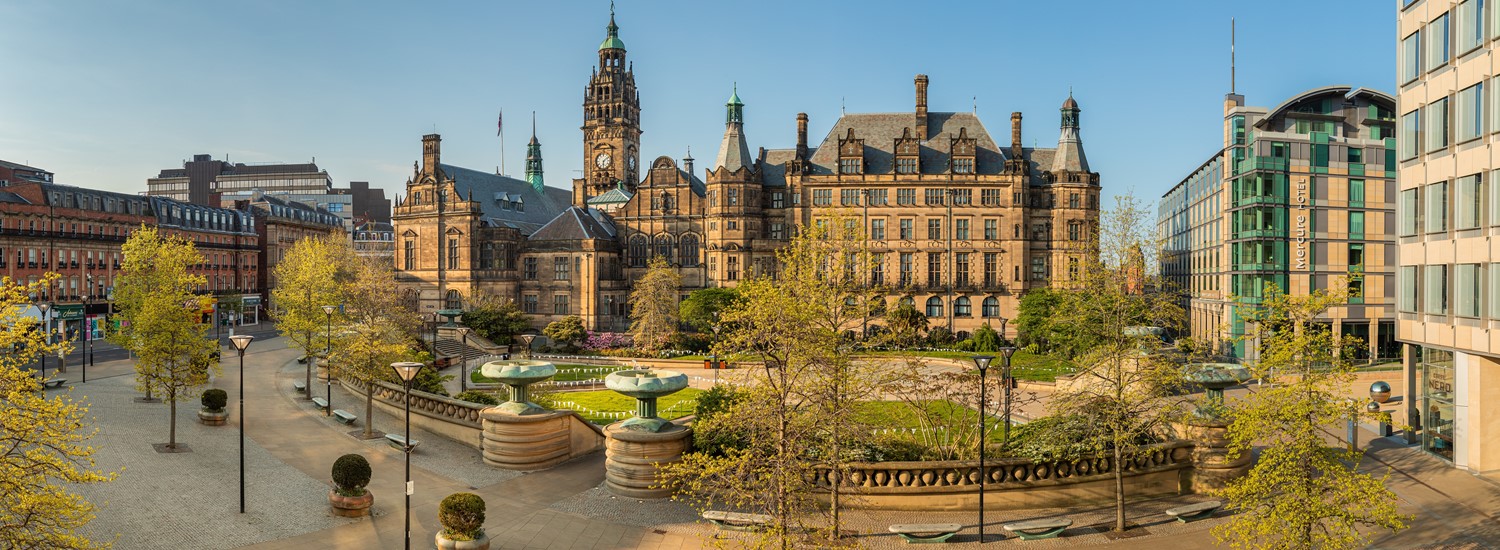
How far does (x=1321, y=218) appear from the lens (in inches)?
2148

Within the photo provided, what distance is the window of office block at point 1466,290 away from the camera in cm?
2504

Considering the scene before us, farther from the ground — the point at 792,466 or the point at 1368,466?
the point at 792,466

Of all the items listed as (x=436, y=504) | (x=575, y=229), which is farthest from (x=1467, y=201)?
(x=575, y=229)

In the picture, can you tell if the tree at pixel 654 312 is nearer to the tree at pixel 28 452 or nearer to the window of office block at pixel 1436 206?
the window of office block at pixel 1436 206

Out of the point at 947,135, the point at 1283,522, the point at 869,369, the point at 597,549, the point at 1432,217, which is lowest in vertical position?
the point at 597,549

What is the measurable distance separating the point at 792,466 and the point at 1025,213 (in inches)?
2414

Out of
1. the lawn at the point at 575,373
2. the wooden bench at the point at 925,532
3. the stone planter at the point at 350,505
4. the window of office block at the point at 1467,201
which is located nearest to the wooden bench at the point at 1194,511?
the wooden bench at the point at 925,532

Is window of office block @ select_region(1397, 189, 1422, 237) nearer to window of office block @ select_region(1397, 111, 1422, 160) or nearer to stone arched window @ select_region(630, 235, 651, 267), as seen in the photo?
window of office block @ select_region(1397, 111, 1422, 160)

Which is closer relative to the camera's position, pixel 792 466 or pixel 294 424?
pixel 792 466

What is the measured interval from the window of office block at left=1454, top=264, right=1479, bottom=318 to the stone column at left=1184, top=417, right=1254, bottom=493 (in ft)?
25.7

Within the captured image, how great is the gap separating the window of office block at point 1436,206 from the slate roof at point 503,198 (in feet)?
238

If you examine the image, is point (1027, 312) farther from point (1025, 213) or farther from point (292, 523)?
point (292, 523)

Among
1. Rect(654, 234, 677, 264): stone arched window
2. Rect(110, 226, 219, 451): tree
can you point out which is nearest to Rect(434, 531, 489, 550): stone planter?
Rect(110, 226, 219, 451): tree

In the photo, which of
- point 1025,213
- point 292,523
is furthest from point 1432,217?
point 1025,213
